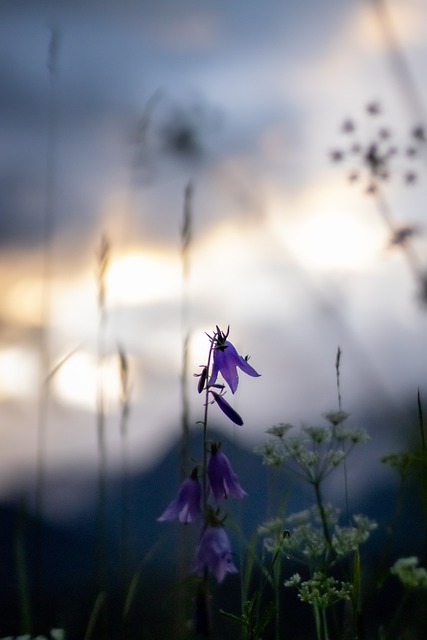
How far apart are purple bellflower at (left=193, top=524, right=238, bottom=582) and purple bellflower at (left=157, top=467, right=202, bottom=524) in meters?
0.13

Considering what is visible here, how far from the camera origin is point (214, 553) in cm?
198

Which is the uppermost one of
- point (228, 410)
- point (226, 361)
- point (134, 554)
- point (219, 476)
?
point (226, 361)

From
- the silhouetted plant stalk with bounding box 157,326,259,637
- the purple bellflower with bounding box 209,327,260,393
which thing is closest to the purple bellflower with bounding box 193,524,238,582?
the silhouetted plant stalk with bounding box 157,326,259,637

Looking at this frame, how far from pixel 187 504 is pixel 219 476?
0.34 ft

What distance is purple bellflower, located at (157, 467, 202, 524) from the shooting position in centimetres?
214

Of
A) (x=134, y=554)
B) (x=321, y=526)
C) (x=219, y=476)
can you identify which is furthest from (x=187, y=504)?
(x=134, y=554)

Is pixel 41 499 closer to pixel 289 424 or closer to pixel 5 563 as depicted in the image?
pixel 289 424

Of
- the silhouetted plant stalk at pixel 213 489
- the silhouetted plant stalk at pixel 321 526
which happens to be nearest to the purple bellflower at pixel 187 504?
the silhouetted plant stalk at pixel 213 489

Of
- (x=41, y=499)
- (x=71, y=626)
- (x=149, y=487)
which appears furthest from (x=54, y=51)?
(x=149, y=487)

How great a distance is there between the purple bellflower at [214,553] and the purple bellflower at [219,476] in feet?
0.55

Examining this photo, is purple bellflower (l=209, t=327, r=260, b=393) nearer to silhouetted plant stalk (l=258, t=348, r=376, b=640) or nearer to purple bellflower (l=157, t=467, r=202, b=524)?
purple bellflower (l=157, t=467, r=202, b=524)

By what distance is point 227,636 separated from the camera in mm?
4703

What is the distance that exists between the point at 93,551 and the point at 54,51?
215 cm

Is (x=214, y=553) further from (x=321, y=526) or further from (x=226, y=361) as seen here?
(x=321, y=526)
